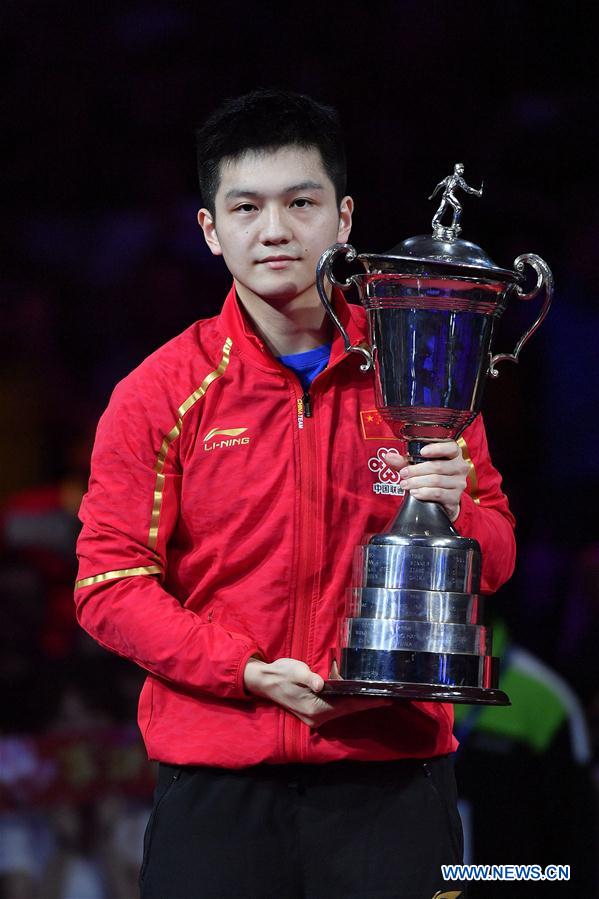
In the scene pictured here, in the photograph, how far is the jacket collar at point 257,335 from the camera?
79.9 inches

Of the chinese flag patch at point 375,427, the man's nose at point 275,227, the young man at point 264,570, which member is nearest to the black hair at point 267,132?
the young man at point 264,570

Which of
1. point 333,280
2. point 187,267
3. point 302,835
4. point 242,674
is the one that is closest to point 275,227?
point 333,280

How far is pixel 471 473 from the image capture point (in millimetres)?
2092

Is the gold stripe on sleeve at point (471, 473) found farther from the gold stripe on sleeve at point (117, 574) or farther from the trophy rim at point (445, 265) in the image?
the gold stripe on sleeve at point (117, 574)

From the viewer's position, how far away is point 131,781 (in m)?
3.55

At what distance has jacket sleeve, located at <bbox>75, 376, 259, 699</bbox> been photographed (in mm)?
1876

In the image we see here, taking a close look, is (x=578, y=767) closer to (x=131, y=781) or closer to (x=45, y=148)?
(x=131, y=781)

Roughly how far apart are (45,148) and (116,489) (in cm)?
272

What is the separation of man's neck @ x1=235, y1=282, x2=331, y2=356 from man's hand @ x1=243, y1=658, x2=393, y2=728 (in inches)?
19.9

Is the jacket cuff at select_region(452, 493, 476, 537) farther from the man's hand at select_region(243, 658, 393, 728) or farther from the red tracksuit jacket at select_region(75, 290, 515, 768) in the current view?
the man's hand at select_region(243, 658, 393, 728)

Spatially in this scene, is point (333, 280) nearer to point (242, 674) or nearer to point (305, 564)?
point (305, 564)

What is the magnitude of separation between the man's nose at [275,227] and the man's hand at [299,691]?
1.98ft

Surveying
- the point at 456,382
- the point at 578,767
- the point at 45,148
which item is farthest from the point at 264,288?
the point at 45,148

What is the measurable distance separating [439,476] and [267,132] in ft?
1.91
